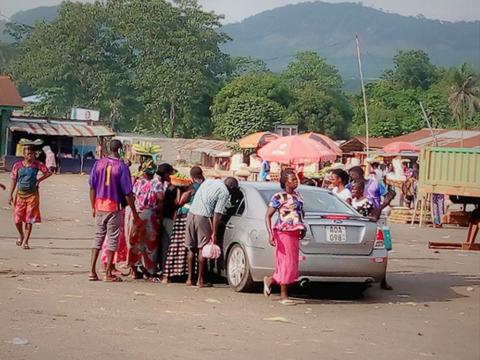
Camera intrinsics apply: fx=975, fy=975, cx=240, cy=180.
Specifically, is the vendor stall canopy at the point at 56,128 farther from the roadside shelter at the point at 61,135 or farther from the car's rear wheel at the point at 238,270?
the car's rear wheel at the point at 238,270

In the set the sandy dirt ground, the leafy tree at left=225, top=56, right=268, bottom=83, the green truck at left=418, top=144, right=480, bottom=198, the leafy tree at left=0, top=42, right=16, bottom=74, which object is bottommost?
the sandy dirt ground

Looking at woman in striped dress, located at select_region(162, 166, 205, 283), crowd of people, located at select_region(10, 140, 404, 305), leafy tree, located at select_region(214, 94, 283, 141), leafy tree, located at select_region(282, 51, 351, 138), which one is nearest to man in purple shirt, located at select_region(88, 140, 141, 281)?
crowd of people, located at select_region(10, 140, 404, 305)

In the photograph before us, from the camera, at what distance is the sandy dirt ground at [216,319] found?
8133 mm

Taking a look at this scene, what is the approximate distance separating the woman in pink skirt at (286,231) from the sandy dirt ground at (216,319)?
0.32 metres

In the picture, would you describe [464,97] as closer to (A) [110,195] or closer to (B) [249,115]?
(B) [249,115]

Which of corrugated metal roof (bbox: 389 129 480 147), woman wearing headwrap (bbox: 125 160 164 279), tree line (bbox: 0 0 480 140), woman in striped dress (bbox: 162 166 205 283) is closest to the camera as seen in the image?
woman in striped dress (bbox: 162 166 205 283)

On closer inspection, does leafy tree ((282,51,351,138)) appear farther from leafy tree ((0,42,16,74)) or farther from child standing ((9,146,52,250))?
child standing ((9,146,52,250))

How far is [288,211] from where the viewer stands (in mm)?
11008

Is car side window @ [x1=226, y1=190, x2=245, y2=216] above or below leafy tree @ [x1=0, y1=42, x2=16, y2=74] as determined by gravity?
below

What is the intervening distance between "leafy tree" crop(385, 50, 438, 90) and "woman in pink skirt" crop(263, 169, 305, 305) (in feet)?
304

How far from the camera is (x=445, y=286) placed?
13375 mm

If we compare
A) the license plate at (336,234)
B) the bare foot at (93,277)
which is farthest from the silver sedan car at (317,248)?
the bare foot at (93,277)

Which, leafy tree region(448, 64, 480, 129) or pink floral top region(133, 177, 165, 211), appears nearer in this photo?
pink floral top region(133, 177, 165, 211)

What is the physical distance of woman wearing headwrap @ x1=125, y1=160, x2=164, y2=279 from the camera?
12648mm
